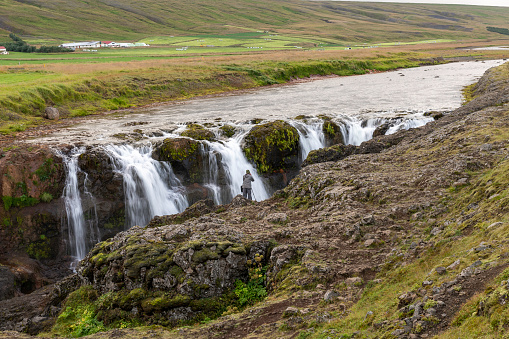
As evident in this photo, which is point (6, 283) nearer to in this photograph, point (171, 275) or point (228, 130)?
point (171, 275)

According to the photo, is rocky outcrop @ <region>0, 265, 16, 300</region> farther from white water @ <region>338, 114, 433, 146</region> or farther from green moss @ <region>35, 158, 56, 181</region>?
white water @ <region>338, 114, 433, 146</region>

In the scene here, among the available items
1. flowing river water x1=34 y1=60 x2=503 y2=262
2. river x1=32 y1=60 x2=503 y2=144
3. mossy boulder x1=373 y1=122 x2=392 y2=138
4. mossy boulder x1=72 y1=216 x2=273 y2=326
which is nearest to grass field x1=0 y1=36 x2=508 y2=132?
river x1=32 y1=60 x2=503 y2=144

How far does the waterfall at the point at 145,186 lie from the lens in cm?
2478

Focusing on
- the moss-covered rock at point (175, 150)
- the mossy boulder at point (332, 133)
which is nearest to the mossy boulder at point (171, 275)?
the moss-covered rock at point (175, 150)

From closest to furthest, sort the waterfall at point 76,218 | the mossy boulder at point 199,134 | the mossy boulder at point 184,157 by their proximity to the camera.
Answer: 1. the waterfall at point 76,218
2. the mossy boulder at point 184,157
3. the mossy boulder at point 199,134

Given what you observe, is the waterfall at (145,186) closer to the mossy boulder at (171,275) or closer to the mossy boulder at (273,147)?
the mossy boulder at (273,147)

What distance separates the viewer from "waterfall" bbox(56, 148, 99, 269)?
2334 cm

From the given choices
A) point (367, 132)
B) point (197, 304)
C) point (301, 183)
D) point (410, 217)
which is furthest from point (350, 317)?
point (367, 132)

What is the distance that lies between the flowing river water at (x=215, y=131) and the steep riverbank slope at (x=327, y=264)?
25.4ft

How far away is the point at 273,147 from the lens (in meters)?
30.2

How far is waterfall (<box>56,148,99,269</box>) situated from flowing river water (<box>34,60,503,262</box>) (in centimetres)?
5

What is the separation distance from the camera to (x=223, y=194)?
27234 millimetres

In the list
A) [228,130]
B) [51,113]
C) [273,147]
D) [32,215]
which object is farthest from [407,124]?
[51,113]

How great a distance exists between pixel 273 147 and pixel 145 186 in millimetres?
9867
